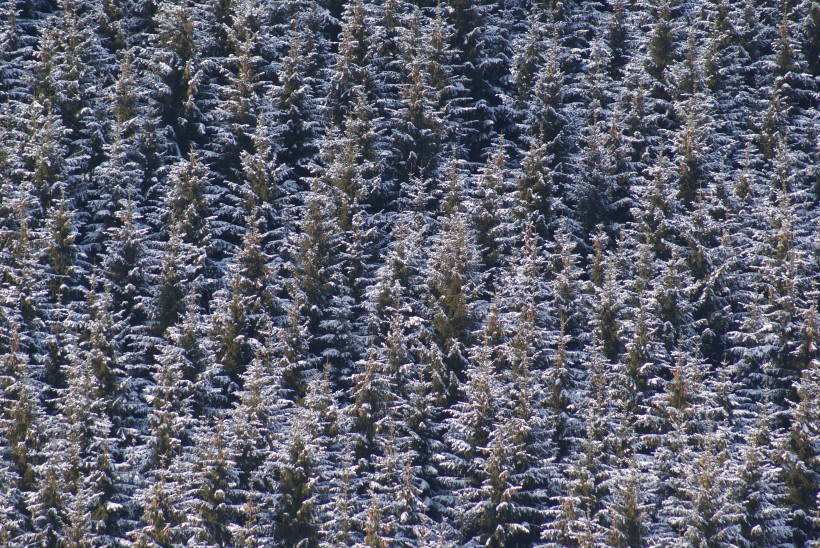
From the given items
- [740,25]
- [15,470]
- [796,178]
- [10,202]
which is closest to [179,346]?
[15,470]

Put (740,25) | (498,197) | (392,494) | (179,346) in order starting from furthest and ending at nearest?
(740,25) < (498,197) < (179,346) < (392,494)

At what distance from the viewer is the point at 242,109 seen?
56375 mm

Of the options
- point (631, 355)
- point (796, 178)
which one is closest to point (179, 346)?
point (631, 355)

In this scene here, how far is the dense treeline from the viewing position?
4188 cm

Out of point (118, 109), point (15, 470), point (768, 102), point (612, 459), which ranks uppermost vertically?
point (768, 102)

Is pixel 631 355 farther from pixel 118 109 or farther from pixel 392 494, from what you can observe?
pixel 118 109

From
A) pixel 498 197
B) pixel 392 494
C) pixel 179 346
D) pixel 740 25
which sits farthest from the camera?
pixel 740 25

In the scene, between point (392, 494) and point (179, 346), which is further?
point (179, 346)

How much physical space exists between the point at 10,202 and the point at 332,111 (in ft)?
43.5

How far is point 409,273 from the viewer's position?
49906 millimetres

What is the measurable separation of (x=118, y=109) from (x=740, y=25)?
2654cm

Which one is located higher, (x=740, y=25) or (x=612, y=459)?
(x=740, y=25)

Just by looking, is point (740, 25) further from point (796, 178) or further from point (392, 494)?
point (392, 494)

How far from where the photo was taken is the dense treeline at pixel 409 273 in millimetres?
41875
